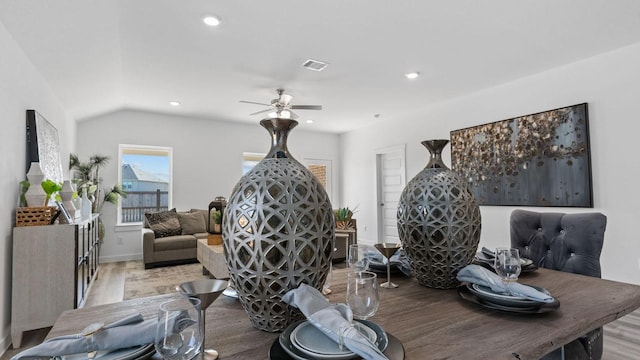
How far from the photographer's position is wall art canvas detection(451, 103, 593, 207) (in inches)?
132

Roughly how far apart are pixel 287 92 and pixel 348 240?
7.12ft

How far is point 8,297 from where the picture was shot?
2.36m

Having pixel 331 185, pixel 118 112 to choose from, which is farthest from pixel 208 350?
pixel 331 185

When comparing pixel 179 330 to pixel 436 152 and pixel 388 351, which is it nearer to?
pixel 388 351

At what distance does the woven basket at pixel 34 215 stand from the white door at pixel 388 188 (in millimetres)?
4840

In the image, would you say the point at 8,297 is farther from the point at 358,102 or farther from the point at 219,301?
the point at 358,102

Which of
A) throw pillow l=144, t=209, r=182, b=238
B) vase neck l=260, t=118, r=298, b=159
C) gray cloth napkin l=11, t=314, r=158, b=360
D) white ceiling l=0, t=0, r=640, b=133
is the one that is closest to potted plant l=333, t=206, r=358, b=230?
white ceiling l=0, t=0, r=640, b=133

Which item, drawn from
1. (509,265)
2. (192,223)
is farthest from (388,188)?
(509,265)

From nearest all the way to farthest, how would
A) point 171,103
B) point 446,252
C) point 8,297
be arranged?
1. point 446,252
2. point 8,297
3. point 171,103

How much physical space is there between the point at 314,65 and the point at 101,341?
3.29 metres

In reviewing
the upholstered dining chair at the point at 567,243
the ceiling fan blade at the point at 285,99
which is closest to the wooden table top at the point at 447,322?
the upholstered dining chair at the point at 567,243

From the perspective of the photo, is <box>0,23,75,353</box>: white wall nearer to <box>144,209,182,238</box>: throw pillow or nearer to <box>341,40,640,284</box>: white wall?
<box>144,209,182,238</box>: throw pillow

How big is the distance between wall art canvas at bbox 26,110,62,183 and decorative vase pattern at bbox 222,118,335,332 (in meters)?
2.90

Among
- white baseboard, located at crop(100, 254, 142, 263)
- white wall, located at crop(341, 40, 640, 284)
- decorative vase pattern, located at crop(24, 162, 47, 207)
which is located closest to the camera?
decorative vase pattern, located at crop(24, 162, 47, 207)
